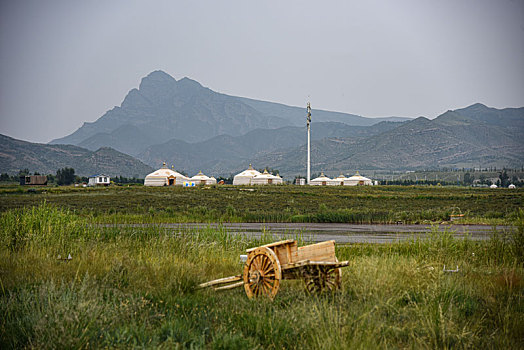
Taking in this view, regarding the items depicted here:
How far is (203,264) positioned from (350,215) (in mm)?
20209

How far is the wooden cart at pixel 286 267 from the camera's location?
707cm

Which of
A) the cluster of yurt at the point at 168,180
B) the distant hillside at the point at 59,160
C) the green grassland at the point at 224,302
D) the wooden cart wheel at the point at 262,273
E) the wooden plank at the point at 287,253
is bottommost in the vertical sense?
the green grassland at the point at 224,302

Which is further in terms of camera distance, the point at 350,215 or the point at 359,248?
the point at 350,215

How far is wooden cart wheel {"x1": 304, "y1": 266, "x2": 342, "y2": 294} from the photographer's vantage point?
24.8ft

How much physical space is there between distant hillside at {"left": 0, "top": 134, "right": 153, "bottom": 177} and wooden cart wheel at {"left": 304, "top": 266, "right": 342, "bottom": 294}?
151 meters

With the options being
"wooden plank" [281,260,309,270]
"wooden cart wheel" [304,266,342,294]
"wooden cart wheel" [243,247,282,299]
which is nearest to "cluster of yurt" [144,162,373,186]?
"wooden cart wheel" [304,266,342,294]

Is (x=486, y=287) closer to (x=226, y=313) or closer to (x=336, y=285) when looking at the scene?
(x=336, y=285)

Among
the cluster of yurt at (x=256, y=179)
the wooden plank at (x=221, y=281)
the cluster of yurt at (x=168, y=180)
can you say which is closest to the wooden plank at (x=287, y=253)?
the wooden plank at (x=221, y=281)

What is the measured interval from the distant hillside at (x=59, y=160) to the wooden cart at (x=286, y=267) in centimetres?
15079

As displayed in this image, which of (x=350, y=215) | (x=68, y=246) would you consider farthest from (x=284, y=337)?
(x=350, y=215)

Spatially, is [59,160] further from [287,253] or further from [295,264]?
[295,264]

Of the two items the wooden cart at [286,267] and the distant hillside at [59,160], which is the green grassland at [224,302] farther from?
Result: the distant hillside at [59,160]

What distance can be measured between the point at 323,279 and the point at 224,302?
5.03ft

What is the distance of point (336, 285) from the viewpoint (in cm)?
776
